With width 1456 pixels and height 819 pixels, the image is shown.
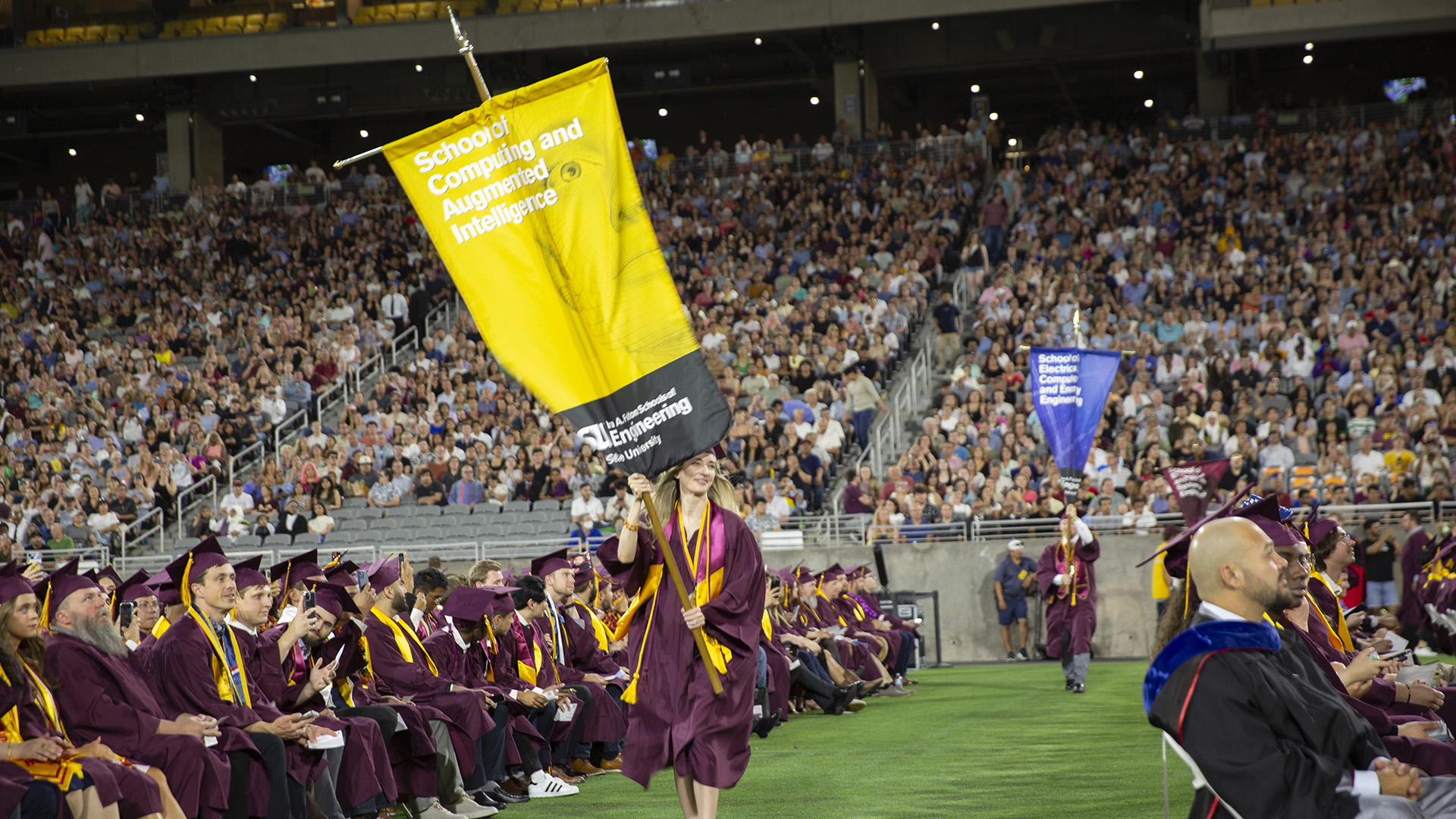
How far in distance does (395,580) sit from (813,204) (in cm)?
2147

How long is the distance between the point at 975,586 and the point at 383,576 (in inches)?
509

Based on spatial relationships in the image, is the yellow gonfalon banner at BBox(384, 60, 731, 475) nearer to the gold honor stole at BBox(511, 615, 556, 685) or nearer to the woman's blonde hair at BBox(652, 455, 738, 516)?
the woman's blonde hair at BBox(652, 455, 738, 516)

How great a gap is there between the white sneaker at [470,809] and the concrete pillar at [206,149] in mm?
29397

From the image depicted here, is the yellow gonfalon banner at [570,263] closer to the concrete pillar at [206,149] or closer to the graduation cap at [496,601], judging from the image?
the graduation cap at [496,601]

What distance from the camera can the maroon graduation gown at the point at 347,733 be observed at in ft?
24.5

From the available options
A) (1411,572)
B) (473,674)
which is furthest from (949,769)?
(1411,572)

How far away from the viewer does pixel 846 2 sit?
101ft

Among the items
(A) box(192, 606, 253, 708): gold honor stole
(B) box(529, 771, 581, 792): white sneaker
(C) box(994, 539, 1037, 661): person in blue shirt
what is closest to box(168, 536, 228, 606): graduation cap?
(A) box(192, 606, 253, 708): gold honor stole

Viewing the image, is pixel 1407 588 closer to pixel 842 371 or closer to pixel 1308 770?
pixel 842 371

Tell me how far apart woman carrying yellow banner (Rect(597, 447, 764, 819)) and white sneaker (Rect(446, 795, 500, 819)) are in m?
2.42

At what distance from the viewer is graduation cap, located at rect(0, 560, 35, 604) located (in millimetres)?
6254

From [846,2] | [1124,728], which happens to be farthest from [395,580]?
[846,2]

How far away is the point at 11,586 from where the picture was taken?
630 centimetres

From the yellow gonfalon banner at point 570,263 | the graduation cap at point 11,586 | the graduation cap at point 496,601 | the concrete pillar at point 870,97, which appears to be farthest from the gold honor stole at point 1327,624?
the concrete pillar at point 870,97
